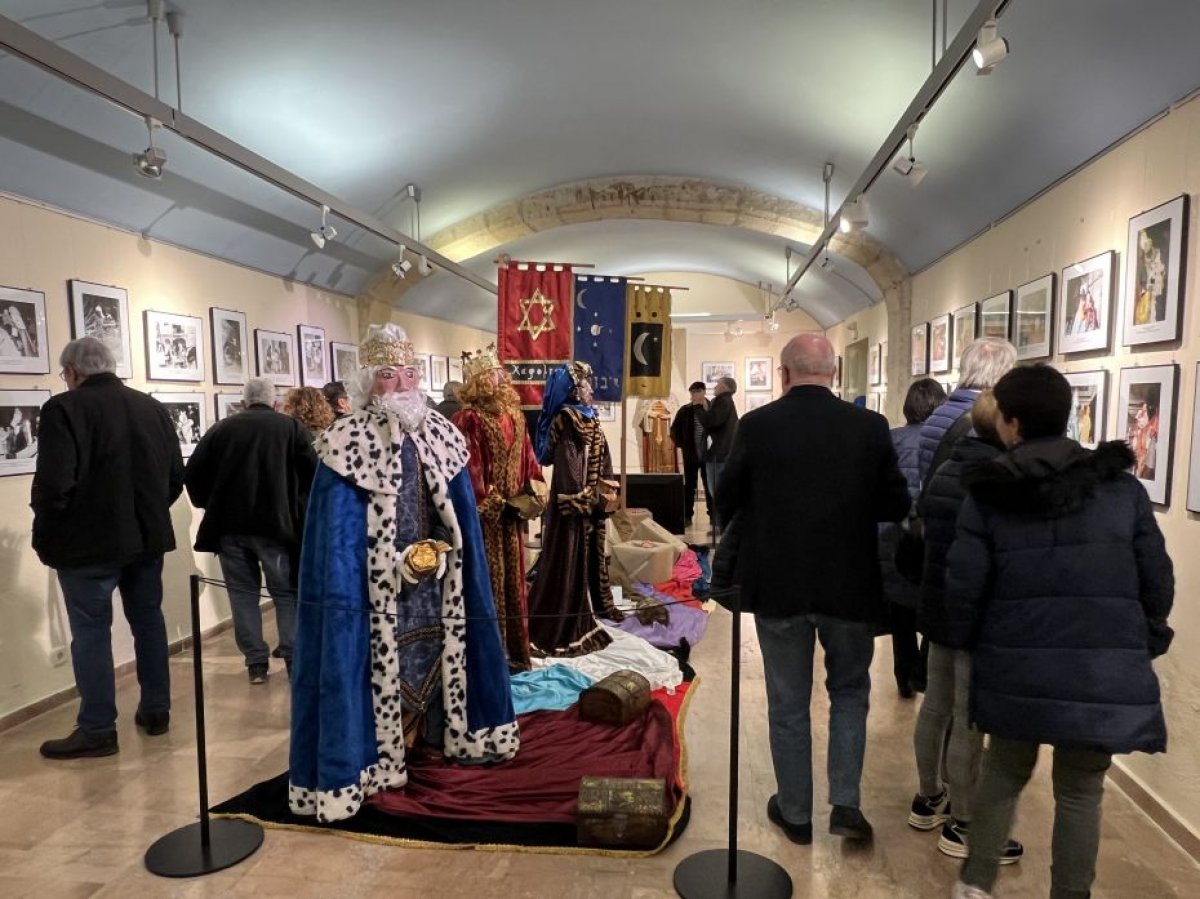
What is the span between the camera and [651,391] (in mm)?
7742

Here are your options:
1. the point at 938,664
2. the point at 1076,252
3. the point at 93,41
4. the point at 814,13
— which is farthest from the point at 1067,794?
the point at 93,41

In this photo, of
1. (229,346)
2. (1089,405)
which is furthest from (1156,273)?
(229,346)

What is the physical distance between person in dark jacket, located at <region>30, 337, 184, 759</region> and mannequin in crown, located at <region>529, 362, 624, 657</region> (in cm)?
219

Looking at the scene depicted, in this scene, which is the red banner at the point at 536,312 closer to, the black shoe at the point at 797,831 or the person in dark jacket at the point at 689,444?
the person in dark jacket at the point at 689,444

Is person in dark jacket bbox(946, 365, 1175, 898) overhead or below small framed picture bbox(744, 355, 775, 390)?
below

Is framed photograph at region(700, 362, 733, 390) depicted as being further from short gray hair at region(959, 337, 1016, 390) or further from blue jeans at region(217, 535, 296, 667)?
short gray hair at region(959, 337, 1016, 390)

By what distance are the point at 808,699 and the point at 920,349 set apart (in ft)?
18.6

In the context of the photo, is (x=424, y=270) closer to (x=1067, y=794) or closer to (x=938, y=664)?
(x=938, y=664)

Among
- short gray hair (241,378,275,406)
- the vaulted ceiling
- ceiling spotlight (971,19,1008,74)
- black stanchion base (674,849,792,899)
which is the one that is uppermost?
the vaulted ceiling

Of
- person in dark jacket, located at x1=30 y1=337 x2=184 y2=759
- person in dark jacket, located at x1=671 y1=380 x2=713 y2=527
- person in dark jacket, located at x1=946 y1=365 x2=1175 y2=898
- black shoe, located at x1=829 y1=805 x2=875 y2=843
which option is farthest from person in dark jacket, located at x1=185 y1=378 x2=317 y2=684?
person in dark jacket, located at x1=671 y1=380 x2=713 y2=527

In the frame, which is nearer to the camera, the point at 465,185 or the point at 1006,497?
the point at 1006,497

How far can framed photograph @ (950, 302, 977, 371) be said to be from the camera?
235 inches

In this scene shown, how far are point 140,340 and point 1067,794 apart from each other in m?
5.65

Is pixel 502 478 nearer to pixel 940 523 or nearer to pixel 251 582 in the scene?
pixel 251 582
